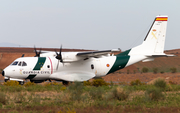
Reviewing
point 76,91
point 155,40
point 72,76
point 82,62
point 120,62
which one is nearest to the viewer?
point 76,91

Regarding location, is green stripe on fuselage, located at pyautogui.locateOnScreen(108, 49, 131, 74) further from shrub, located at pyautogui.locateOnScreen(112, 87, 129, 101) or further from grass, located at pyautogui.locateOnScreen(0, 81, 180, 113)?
shrub, located at pyautogui.locateOnScreen(112, 87, 129, 101)

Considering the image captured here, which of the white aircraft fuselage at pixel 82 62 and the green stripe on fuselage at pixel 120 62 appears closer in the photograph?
the white aircraft fuselage at pixel 82 62

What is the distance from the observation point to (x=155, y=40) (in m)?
26.4

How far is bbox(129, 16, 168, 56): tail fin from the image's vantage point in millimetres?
26094

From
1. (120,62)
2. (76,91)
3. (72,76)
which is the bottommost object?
(76,91)

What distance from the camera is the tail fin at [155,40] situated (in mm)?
26094

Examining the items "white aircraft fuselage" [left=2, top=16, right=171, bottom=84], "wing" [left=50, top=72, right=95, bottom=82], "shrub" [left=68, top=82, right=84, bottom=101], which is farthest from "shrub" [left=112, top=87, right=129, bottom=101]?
"wing" [left=50, top=72, right=95, bottom=82]

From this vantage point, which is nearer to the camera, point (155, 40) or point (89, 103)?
point (89, 103)

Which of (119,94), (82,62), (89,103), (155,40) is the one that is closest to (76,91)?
(89,103)

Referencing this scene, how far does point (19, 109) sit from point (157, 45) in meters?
18.3

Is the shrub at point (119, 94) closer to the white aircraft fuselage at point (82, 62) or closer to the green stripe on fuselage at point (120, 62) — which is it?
the white aircraft fuselage at point (82, 62)

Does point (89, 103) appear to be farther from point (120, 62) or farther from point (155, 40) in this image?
point (155, 40)

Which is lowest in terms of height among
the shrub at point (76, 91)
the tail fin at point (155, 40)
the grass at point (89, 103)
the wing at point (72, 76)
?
the grass at point (89, 103)

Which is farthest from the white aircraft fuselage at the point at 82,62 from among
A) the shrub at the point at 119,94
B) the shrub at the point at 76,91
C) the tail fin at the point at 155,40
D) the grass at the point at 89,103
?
the shrub at the point at 76,91
